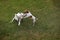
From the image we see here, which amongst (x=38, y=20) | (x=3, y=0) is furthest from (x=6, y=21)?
(x=3, y=0)

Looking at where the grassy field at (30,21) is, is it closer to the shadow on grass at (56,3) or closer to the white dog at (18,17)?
the shadow on grass at (56,3)

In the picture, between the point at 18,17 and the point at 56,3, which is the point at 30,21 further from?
the point at 56,3

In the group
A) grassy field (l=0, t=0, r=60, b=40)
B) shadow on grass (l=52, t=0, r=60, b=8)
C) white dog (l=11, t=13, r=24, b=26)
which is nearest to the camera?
grassy field (l=0, t=0, r=60, b=40)

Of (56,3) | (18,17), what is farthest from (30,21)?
(56,3)

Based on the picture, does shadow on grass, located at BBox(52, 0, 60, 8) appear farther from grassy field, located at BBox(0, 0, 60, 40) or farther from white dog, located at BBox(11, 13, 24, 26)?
white dog, located at BBox(11, 13, 24, 26)

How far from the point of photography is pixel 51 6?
5.30 m

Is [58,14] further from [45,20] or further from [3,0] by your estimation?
[3,0]

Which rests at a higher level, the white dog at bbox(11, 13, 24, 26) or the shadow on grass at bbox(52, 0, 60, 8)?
the shadow on grass at bbox(52, 0, 60, 8)

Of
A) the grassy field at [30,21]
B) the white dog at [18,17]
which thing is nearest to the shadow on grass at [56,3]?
the grassy field at [30,21]

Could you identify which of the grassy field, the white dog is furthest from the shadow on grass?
the white dog

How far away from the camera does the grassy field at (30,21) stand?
417 centimetres

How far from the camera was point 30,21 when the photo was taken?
461cm

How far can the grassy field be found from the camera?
417 centimetres

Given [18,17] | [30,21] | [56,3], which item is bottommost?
[30,21]
